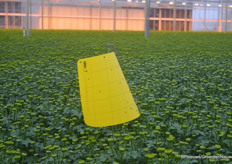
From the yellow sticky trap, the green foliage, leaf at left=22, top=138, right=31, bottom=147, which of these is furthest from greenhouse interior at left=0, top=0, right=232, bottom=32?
leaf at left=22, top=138, right=31, bottom=147

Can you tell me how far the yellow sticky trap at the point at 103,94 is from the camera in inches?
133

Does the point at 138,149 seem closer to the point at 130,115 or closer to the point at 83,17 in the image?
the point at 130,115

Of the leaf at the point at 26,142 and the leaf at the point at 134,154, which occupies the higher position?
the leaf at the point at 134,154

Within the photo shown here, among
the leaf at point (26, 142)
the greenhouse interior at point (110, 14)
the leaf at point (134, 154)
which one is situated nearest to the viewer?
the leaf at point (134, 154)

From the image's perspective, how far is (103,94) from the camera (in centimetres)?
340

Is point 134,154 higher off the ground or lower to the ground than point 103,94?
lower

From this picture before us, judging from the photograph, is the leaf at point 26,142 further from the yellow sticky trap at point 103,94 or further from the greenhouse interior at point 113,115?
the yellow sticky trap at point 103,94

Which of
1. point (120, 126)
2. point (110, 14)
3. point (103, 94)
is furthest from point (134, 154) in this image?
point (110, 14)

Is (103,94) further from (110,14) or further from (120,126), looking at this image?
(110,14)

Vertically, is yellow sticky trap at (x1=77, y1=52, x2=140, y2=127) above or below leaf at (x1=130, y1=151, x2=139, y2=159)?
above

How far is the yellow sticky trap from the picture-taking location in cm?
337

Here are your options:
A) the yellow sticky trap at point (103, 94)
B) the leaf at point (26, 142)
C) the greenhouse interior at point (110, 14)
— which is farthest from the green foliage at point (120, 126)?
the greenhouse interior at point (110, 14)

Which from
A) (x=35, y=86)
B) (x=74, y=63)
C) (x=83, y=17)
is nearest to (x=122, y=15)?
(x=83, y=17)

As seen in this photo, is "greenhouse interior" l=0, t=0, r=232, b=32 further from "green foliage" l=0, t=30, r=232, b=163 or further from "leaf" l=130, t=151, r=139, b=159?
"leaf" l=130, t=151, r=139, b=159
